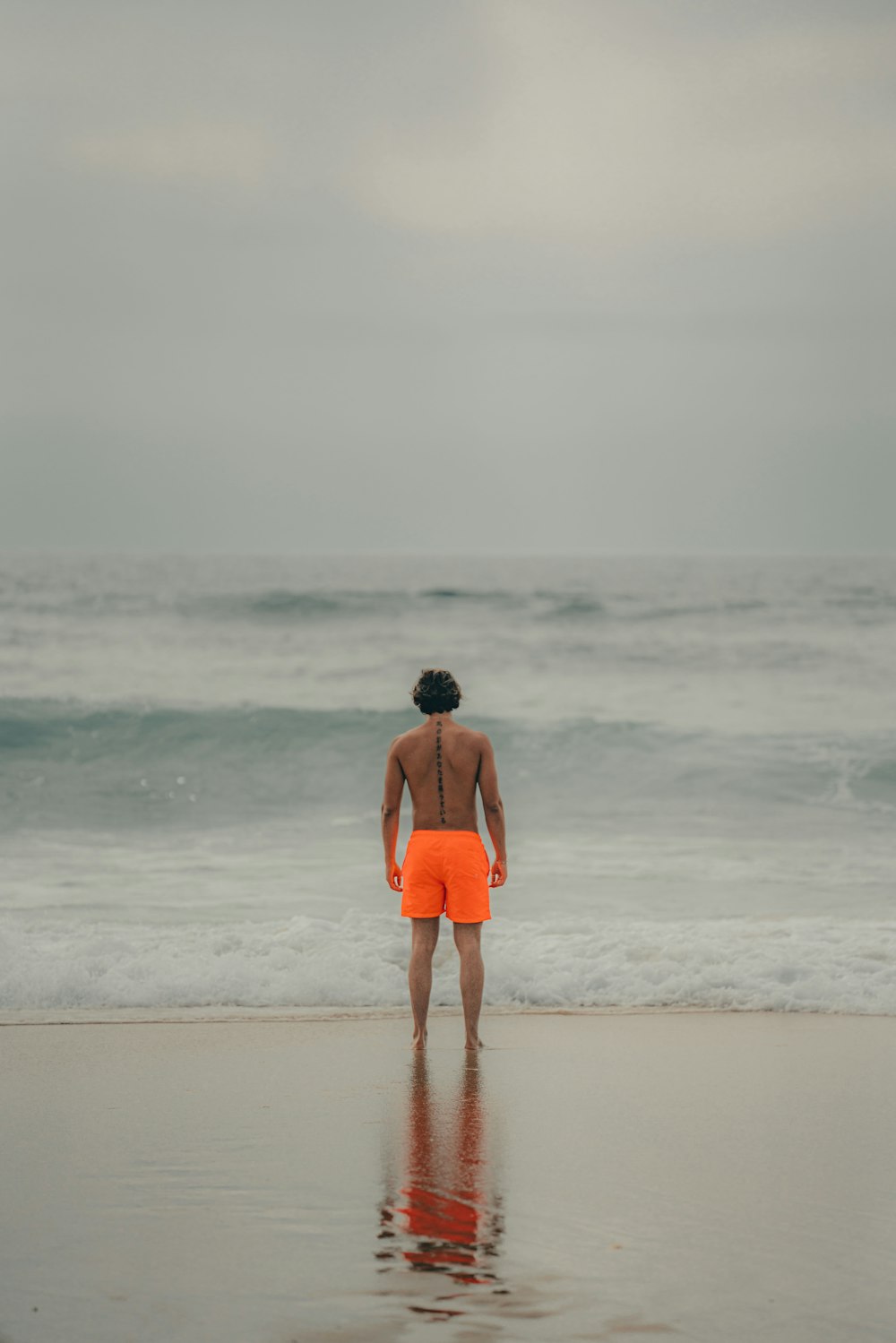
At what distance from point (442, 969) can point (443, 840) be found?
180 cm

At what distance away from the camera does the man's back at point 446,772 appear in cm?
613

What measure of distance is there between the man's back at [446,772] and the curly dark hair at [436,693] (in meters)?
0.05

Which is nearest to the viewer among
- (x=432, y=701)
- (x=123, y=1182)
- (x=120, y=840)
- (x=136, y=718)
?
(x=123, y=1182)

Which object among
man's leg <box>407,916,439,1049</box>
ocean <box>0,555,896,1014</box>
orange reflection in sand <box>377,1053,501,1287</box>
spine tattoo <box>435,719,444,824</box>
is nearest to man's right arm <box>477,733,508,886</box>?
spine tattoo <box>435,719,444,824</box>

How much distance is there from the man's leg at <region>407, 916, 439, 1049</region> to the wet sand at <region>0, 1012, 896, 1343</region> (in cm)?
12

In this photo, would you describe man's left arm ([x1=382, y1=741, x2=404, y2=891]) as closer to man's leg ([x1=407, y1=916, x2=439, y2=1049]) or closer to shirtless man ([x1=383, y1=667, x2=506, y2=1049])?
shirtless man ([x1=383, y1=667, x2=506, y2=1049])

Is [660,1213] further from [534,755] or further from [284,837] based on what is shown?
[534,755]

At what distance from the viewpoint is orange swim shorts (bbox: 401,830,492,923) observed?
6.05m

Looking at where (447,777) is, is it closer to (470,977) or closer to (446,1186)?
(470,977)

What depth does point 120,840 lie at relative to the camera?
45.2 feet

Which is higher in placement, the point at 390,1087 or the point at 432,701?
the point at 432,701

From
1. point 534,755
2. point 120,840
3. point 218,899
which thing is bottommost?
point 218,899

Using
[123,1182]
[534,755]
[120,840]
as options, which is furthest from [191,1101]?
[534,755]

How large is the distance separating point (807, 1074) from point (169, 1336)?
11.0ft
